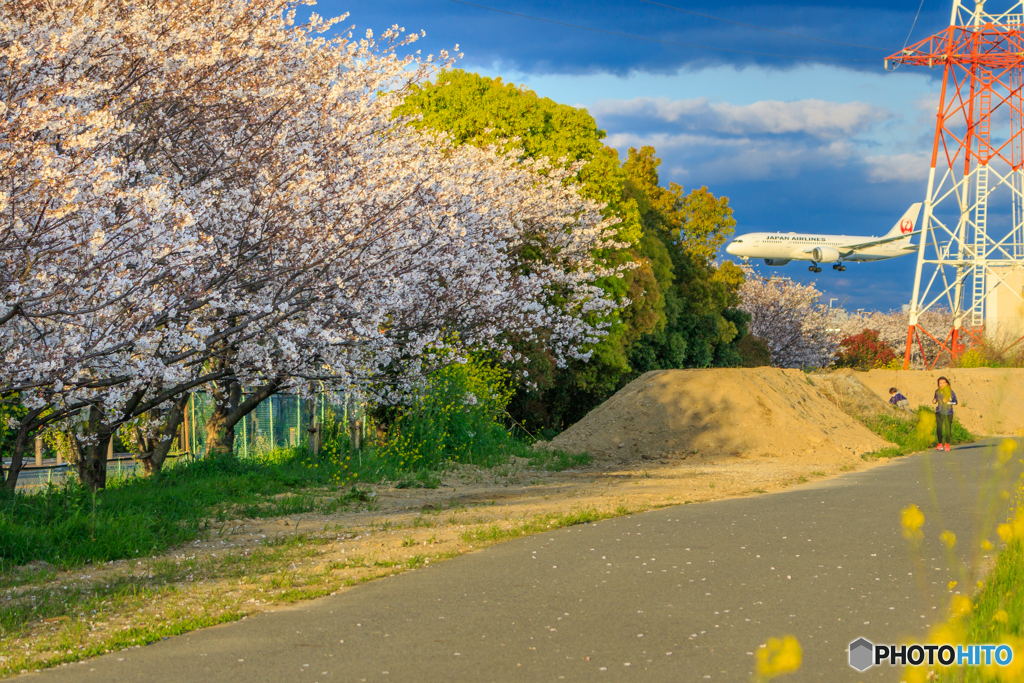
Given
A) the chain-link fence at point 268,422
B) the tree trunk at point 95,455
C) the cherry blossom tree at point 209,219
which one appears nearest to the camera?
the cherry blossom tree at point 209,219

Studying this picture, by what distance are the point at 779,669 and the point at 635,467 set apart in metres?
16.8

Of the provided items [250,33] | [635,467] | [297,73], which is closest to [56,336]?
[250,33]

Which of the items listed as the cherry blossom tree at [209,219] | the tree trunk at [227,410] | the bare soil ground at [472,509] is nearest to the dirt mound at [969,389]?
the bare soil ground at [472,509]

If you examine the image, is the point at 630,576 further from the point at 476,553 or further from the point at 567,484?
the point at 567,484

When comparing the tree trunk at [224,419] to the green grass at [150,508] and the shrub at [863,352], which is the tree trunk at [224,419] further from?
the shrub at [863,352]

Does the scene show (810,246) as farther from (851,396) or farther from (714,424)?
(714,424)

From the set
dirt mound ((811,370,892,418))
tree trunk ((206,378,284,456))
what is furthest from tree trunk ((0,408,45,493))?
dirt mound ((811,370,892,418))

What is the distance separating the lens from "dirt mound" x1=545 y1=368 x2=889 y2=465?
20359mm

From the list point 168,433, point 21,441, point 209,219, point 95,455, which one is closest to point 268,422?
point 168,433

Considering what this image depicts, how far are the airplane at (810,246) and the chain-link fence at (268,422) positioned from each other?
175ft

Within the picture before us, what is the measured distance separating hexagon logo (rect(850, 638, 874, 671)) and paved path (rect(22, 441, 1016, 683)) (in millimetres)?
77

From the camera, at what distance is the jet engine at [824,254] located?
6803cm

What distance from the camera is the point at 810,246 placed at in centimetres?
7069

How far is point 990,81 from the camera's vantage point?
3553 centimetres
